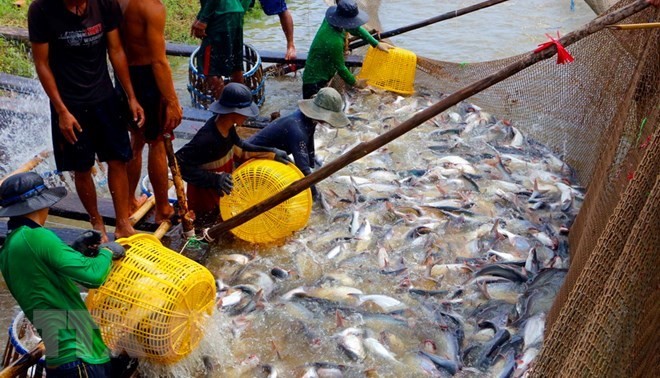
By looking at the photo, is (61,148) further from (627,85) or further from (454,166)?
(627,85)

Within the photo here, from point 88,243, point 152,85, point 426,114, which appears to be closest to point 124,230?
point 152,85

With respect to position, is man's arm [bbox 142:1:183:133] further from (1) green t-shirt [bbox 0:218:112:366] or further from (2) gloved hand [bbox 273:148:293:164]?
(1) green t-shirt [bbox 0:218:112:366]

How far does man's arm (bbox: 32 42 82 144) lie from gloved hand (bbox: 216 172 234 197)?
1.15m

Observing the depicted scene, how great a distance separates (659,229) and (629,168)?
2074mm

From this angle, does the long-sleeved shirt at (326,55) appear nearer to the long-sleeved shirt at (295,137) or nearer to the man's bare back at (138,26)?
the long-sleeved shirt at (295,137)

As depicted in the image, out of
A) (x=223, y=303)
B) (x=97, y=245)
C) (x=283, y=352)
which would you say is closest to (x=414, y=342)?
(x=283, y=352)

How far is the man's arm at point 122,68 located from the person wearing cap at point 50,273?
5.04ft

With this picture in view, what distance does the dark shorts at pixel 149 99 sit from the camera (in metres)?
5.14

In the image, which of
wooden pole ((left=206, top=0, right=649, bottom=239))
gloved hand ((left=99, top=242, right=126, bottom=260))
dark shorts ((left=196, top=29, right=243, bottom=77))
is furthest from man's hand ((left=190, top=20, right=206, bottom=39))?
gloved hand ((left=99, top=242, right=126, bottom=260))

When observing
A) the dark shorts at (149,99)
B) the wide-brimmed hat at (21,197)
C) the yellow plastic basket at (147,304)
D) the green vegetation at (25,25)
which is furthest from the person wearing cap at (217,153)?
the green vegetation at (25,25)

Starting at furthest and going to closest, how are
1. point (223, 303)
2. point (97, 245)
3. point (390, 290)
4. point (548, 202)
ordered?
point (548, 202) → point (390, 290) → point (223, 303) → point (97, 245)

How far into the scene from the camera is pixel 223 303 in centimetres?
510

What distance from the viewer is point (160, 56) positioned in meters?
4.90

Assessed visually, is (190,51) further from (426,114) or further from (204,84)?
(426,114)
